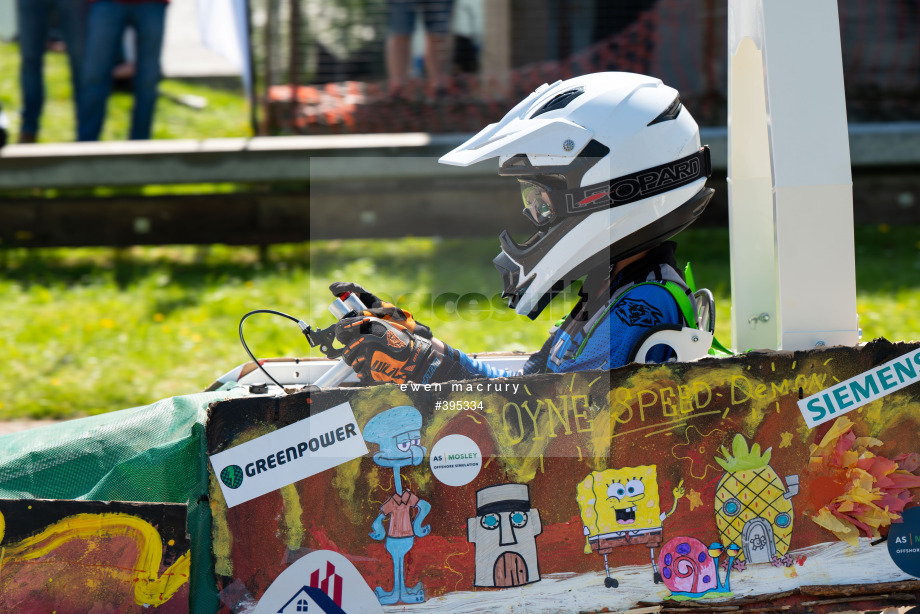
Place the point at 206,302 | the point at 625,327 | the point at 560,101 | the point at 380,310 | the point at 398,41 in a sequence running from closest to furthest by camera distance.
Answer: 1. the point at 625,327
2. the point at 560,101
3. the point at 380,310
4. the point at 206,302
5. the point at 398,41

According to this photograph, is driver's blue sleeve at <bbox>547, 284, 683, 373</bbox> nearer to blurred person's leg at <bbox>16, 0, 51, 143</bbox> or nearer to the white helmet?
the white helmet

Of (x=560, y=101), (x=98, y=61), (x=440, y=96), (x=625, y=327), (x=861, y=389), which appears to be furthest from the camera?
(x=440, y=96)

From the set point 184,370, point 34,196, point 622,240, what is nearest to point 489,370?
point 622,240

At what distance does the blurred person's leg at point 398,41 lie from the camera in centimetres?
796

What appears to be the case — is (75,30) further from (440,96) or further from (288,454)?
(288,454)

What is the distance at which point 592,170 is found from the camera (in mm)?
2375

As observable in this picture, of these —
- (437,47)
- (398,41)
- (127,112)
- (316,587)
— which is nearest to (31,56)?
(127,112)

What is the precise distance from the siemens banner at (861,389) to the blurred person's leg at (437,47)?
254 inches

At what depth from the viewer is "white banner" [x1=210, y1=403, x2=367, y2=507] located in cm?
207

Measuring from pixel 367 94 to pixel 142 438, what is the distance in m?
6.59

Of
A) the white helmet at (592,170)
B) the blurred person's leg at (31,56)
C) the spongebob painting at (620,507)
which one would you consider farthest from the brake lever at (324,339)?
the blurred person's leg at (31,56)

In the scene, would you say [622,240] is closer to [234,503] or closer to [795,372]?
[795,372]

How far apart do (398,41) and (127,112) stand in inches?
157

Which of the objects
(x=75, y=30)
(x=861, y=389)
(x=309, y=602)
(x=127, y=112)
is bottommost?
(x=309, y=602)
